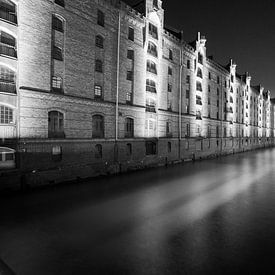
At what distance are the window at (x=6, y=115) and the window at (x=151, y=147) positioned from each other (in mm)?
15175

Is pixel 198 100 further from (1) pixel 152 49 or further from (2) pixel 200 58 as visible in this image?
(1) pixel 152 49

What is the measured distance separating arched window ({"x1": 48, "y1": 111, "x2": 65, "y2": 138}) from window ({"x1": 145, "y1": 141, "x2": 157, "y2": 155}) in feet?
37.0

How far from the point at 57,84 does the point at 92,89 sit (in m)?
3.36

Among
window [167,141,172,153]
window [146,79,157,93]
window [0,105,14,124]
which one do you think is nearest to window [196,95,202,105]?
window [167,141,172,153]

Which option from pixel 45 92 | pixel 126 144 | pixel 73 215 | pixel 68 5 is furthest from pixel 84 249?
pixel 68 5

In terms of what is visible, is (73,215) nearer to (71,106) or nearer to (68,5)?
(71,106)

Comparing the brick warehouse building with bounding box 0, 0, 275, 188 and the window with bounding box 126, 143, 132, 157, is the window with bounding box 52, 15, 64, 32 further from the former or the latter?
the window with bounding box 126, 143, 132, 157

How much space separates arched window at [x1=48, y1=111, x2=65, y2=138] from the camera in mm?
18469

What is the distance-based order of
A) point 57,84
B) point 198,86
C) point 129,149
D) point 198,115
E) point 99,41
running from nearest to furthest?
point 57,84
point 99,41
point 129,149
point 198,86
point 198,115

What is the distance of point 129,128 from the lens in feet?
83.6

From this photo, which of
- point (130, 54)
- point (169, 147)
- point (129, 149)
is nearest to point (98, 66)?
point (130, 54)

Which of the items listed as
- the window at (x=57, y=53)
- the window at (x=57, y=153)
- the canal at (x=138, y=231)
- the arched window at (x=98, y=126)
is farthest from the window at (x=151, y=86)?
the canal at (x=138, y=231)

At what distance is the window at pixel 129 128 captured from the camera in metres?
25.1

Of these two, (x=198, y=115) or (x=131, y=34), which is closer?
(x=131, y=34)
